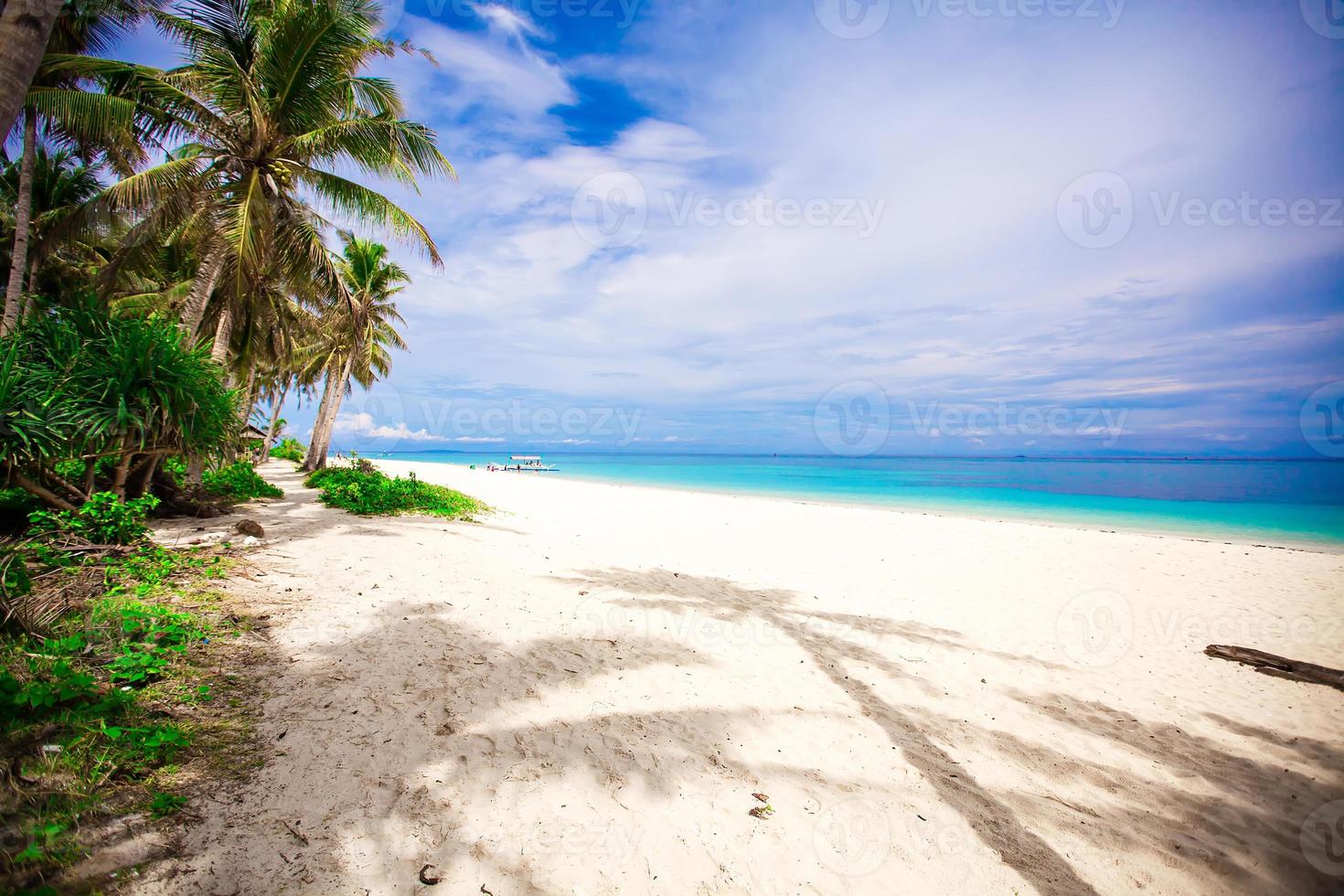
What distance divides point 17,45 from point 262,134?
7.59 meters

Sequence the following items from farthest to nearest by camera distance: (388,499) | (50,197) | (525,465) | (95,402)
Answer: (525,465)
(50,197)
(388,499)
(95,402)

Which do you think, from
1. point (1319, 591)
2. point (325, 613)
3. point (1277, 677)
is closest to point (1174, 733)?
point (1277, 677)

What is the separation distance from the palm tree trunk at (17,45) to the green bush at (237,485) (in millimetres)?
7600

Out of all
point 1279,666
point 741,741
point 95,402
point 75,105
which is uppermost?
point 75,105

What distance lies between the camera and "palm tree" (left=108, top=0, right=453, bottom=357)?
9.16 meters

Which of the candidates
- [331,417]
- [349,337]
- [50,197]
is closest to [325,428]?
[331,417]

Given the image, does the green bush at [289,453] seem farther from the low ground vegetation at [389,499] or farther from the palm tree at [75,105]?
the low ground vegetation at [389,499]

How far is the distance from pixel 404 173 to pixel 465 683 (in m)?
11.6

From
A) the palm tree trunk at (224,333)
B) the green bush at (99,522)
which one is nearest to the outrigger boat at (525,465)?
the palm tree trunk at (224,333)

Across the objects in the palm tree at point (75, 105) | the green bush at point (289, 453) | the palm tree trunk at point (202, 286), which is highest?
the palm tree at point (75, 105)

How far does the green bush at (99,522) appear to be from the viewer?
15.1 feet

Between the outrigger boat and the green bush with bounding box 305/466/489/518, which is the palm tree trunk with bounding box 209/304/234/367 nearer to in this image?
the green bush with bounding box 305/466/489/518

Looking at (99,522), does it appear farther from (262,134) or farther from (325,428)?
(325,428)

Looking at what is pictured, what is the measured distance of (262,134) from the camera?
9.61 metres
